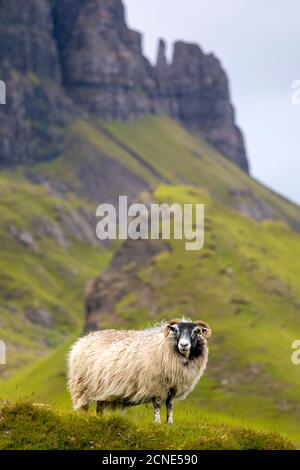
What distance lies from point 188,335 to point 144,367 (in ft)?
5.72

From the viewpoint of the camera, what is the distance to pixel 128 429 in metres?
29.7

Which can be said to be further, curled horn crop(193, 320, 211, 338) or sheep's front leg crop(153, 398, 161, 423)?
curled horn crop(193, 320, 211, 338)

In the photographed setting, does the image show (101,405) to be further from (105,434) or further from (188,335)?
(105,434)

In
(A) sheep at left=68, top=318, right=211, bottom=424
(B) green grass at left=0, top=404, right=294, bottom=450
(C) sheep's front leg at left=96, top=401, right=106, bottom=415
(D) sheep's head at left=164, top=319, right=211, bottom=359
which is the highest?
(D) sheep's head at left=164, top=319, right=211, bottom=359

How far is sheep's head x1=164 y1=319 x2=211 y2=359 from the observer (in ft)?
109

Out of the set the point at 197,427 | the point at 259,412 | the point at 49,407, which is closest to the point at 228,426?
the point at 197,427

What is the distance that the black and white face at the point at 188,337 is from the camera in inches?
1307

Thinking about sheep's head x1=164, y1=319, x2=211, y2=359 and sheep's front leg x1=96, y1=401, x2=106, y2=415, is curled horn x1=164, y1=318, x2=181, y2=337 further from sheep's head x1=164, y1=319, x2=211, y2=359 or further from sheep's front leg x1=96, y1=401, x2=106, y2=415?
sheep's front leg x1=96, y1=401, x2=106, y2=415

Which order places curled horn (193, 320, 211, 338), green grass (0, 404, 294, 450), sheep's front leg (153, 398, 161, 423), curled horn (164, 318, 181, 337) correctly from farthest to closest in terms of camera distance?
curled horn (164, 318, 181, 337) → curled horn (193, 320, 211, 338) → sheep's front leg (153, 398, 161, 423) → green grass (0, 404, 294, 450)

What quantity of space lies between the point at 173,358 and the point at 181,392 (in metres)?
1.04

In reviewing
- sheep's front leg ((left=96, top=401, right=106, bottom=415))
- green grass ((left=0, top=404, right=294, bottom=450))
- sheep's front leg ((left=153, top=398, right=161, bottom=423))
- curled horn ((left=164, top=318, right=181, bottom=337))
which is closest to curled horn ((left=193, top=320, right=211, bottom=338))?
curled horn ((left=164, top=318, right=181, bottom=337))
